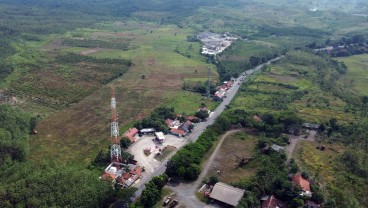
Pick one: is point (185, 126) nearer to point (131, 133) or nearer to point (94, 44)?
point (131, 133)

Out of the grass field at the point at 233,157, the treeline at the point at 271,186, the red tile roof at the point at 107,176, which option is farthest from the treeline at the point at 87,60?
the treeline at the point at 271,186

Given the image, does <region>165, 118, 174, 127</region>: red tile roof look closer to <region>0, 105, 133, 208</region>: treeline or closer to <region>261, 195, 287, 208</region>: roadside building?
<region>0, 105, 133, 208</region>: treeline

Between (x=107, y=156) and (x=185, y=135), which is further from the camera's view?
(x=185, y=135)

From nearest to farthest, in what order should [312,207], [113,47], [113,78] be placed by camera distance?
[312,207] < [113,78] < [113,47]

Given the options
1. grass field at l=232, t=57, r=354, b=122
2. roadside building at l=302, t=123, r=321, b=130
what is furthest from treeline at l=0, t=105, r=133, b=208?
grass field at l=232, t=57, r=354, b=122

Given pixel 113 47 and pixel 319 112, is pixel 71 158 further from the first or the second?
pixel 113 47

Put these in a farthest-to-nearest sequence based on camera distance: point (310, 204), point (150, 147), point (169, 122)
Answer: point (169, 122), point (150, 147), point (310, 204)

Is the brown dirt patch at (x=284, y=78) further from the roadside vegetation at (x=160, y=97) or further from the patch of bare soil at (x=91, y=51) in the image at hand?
the patch of bare soil at (x=91, y=51)

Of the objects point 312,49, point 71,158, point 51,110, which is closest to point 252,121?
point 71,158

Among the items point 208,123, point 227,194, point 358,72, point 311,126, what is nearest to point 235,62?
point 358,72
